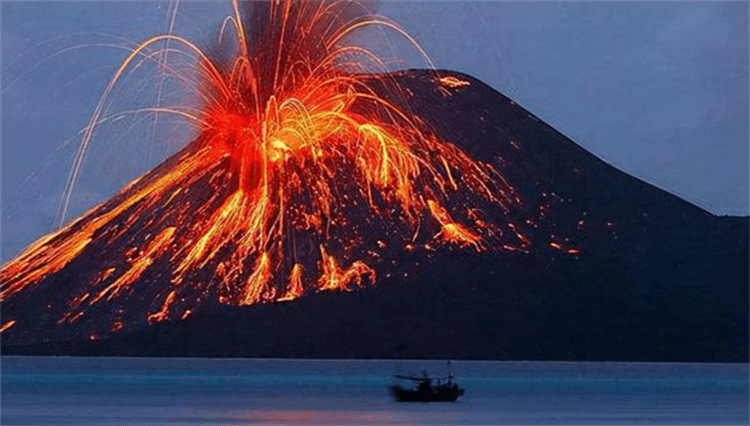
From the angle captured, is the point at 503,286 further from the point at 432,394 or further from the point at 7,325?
the point at 432,394

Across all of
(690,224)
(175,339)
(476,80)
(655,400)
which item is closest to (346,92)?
(655,400)

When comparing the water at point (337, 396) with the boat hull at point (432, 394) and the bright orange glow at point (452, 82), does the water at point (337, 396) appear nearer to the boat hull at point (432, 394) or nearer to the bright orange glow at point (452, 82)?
the boat hull at point (432, 394)

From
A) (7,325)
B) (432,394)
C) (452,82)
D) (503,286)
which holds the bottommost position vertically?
(432,394)

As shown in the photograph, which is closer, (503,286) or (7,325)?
(7,325)

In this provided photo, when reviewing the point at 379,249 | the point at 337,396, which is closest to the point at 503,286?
the point at 379,249

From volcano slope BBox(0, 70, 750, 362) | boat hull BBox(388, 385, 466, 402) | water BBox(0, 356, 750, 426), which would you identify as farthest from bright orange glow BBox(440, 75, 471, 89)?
boat hull BBox(388, 385, 466, 402)

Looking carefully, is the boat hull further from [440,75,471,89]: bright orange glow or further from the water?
[440,75,471,89]: bright orange glow
